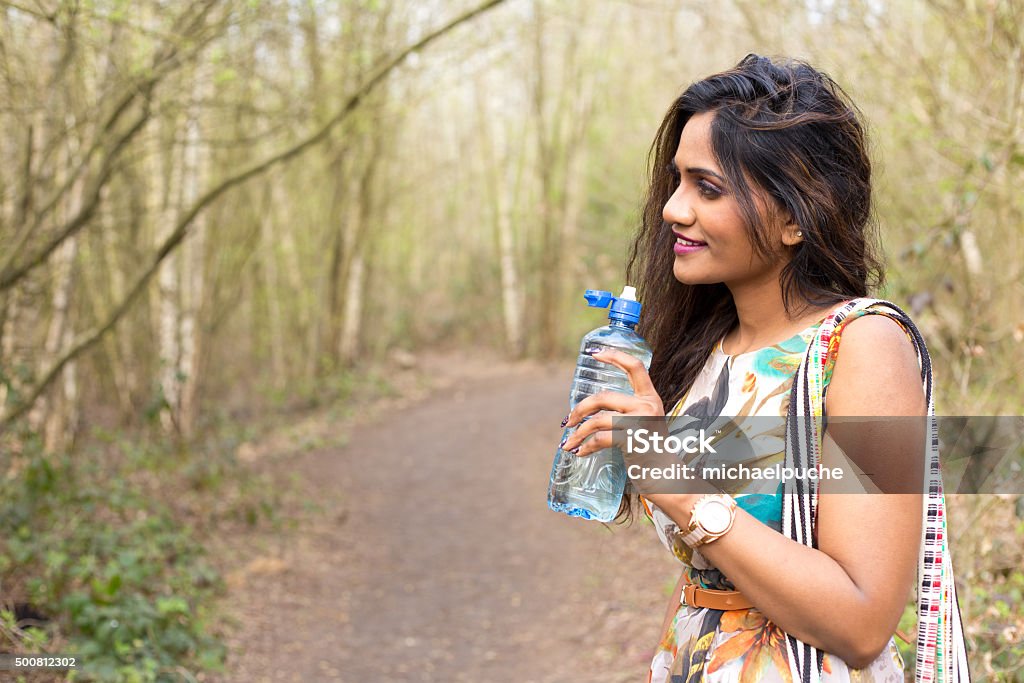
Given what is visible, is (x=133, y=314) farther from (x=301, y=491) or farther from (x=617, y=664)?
(x=617, y=664)

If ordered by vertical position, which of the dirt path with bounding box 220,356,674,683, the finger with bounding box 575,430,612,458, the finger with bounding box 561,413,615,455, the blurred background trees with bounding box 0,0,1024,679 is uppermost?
the blurred background trees with bounding box 0,0,1024,679

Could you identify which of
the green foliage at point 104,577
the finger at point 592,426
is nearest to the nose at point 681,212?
the finger at point 592,426

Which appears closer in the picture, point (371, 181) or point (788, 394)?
point (788, 394)

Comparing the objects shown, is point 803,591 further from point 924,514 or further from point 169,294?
point 169,294

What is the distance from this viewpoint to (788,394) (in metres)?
1.44

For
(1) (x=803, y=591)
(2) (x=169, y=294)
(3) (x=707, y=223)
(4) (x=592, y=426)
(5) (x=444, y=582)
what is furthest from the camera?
(2) (x=169, y=294)

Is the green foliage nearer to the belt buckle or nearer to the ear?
the belt buckle

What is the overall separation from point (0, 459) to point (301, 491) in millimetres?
3608

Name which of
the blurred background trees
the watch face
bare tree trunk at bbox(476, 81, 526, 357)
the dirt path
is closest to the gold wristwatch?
the watch face

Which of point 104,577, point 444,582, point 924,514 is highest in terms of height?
point 924,514

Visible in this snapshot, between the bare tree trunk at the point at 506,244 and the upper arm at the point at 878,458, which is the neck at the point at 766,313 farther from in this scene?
the bare tree trunk at the point at 506,244

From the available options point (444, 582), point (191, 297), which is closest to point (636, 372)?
point (444, 582)

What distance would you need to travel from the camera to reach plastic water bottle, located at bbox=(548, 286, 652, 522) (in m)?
1.56

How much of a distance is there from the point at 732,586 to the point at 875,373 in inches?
16.3
